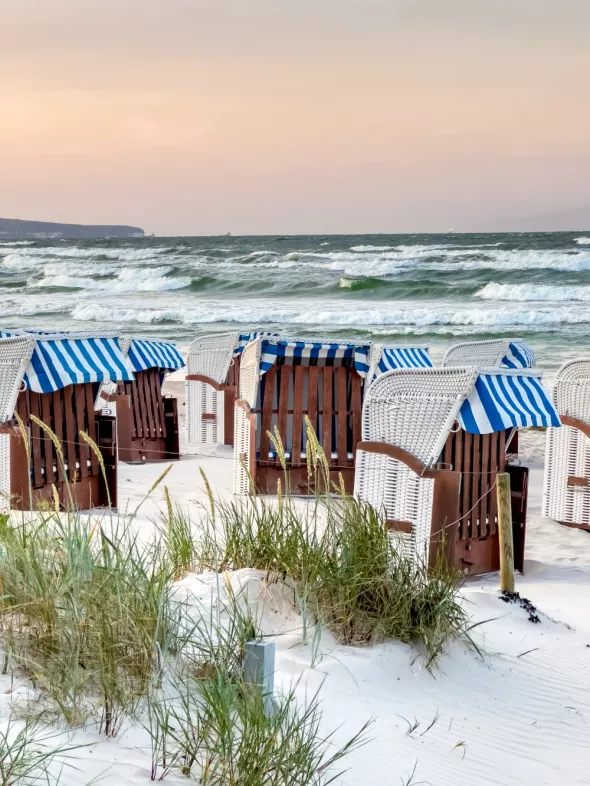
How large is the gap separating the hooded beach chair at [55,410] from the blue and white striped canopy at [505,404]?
2392mm

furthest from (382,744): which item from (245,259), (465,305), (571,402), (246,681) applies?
(245,259)

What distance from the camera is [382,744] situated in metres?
3.16

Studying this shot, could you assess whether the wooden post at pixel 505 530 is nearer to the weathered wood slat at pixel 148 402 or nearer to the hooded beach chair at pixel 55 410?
the hooded beach chair at pixel 55 410

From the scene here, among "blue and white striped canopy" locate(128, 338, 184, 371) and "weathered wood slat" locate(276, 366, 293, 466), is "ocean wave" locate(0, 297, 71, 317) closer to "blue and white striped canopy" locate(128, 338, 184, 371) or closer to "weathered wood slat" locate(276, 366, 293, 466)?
"blue and white striped canopy" locate(128, 338, 184, 371)

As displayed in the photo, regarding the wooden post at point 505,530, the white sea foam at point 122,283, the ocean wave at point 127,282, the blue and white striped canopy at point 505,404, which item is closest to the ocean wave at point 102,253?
the ocean wave at point 127,282

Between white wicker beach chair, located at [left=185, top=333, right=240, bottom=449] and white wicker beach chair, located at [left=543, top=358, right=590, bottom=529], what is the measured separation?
4.18 metres

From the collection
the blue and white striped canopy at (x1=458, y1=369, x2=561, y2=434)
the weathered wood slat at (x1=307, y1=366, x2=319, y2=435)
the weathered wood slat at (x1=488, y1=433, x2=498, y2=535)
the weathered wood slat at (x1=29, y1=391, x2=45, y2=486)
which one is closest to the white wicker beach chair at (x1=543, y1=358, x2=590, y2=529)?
the blue and white striped canopy at (x1=458, y1=369, x2=561, y2=434)

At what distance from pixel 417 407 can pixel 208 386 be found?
5.26 m

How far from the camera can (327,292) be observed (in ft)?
119

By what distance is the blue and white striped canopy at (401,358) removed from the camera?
26.3 feet

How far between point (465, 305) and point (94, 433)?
25.3 meters

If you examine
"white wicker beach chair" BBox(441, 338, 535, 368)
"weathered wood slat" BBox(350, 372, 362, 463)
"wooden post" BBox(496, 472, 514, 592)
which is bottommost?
"wooden post" BBox(496, 472, 514, 592)

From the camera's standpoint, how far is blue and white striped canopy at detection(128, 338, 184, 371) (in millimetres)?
9539

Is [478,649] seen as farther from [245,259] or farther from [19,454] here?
[245,259]
